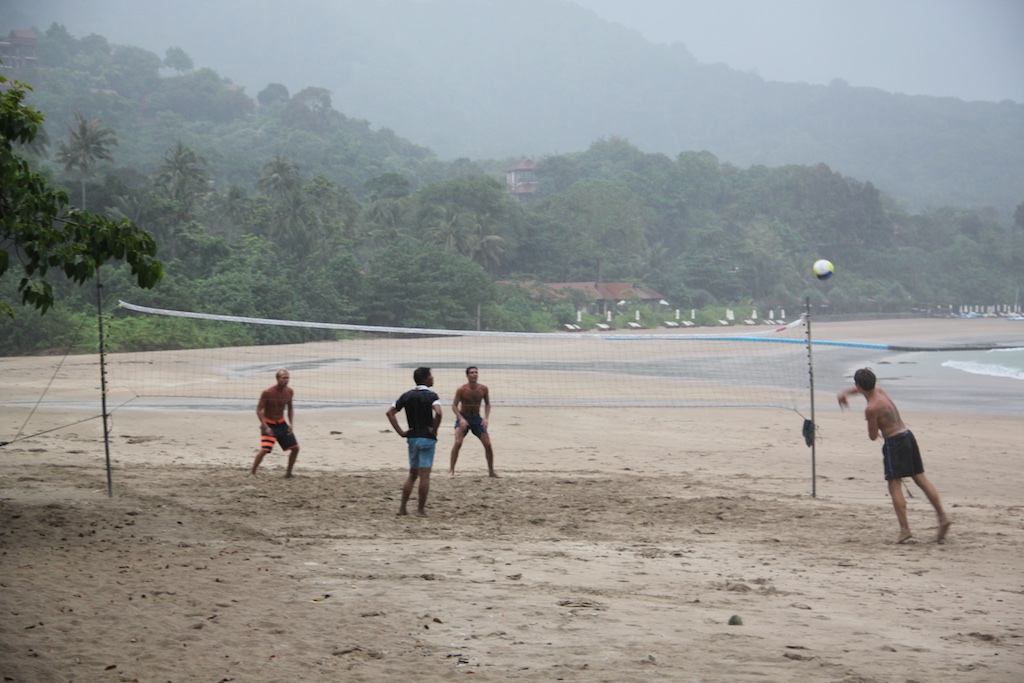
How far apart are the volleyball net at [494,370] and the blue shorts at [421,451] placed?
678 cm

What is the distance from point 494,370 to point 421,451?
18.6 meters

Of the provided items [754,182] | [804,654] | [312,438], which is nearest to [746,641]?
[804,654]

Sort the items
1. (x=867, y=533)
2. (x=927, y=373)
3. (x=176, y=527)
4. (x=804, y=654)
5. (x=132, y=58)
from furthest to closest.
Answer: (x=132, y=58), (x=927, y=373), (x=867, y=533), (x=176, y=527), (x=804, y=654)

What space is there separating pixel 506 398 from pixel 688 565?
14.0 meters

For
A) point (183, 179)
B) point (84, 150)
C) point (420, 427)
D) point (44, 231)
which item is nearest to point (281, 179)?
point (183, 179)

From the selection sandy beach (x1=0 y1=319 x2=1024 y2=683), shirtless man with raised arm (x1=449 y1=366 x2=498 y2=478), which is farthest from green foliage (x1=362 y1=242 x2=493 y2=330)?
shirtless man with raised arm (x1=449 y1=366 x2=498 y2=478)

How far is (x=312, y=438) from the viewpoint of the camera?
15.7 meters

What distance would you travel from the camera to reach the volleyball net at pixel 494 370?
70.0ft

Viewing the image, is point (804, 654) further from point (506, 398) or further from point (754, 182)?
point (754, 182)

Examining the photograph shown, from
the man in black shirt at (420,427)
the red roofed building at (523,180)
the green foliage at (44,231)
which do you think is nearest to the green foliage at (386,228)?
the green foliage at (44,231)

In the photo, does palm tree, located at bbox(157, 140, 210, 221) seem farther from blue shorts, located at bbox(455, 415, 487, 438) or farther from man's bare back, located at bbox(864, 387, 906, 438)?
man's bare back, located at bbox(864, 387, 906, 438)

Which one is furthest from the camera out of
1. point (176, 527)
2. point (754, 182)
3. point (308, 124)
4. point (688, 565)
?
point (308, 124)

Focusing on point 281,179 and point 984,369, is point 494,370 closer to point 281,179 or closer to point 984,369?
point 984,369

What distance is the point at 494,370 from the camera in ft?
93.0
